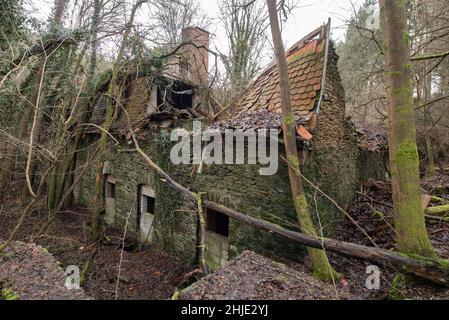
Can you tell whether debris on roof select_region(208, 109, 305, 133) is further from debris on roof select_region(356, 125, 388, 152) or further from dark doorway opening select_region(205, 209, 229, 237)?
debris on roof select_region(356, 125, 388, 152)

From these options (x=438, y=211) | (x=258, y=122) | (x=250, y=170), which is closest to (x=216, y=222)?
(x=250, y=170)

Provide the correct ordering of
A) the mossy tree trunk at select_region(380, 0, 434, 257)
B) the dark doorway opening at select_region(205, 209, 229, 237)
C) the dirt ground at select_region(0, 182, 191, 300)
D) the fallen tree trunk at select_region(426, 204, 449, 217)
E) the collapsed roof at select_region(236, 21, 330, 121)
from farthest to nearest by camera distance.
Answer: the dark doorway opening at select_region(205, 209, 229, 237) → the dirt ground at select_region(0, 182, 191, 300) → the fallen tree trunk at select_region(426, 204, 449, 217) → the collapsed roof at select_region(236, 21, 330, 121) → the mossy tree trunk at select_region(380, 0, 434, 257)

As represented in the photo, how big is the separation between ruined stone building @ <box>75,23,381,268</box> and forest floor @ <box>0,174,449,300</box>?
38 cm

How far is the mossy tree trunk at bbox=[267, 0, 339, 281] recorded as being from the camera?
3914mm

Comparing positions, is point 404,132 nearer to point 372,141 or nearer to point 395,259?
point 395,259

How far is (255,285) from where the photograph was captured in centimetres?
236

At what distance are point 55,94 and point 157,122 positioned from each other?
16.7 feet

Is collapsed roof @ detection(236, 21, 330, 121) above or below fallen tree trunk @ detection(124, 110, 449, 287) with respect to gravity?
above

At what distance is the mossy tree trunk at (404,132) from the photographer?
10.6ft

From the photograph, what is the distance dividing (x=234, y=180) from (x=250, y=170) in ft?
1.59

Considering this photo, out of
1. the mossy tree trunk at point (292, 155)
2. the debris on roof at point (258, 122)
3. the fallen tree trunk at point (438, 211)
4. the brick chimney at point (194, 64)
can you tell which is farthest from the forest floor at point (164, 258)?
the brick chimney at point (194, 64)

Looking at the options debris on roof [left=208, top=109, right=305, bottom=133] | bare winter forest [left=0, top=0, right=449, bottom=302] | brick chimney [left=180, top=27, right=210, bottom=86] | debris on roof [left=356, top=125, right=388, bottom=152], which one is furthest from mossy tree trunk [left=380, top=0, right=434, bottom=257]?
brick chimney [left=180, top=27, right=210, bottom=86]

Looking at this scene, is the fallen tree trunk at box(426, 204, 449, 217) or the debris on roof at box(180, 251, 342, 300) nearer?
the debris on roof at box(180, 251, 342, 300)
